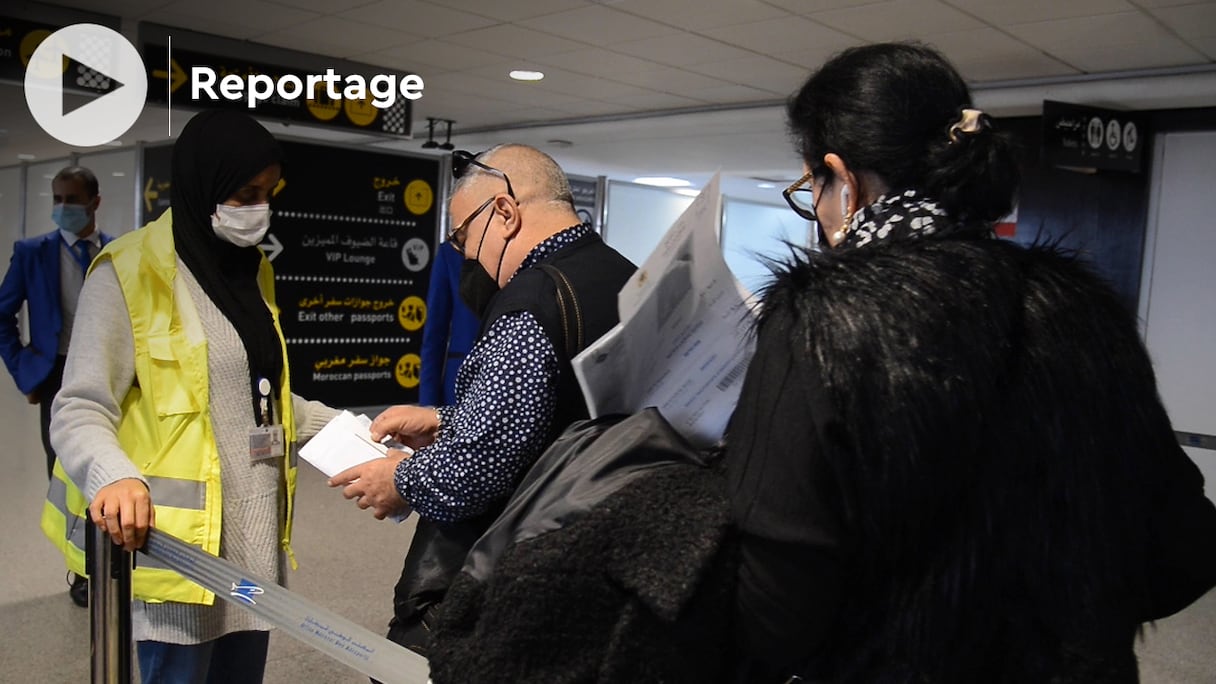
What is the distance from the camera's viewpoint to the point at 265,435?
1789 mm

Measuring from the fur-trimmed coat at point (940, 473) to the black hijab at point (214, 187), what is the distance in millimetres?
1197

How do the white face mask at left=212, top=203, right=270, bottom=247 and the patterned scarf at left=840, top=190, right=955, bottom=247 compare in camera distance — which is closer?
the patterned scarf at left=840, top=190, right=955, bottom=247

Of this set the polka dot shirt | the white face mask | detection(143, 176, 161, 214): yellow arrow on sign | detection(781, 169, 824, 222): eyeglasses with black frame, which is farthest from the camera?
detection(143, 176, 161, 214): yellow arrow on sign

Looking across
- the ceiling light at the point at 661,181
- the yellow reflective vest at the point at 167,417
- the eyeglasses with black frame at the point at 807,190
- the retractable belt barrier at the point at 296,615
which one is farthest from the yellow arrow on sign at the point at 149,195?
the ceiling light at the point at 661,181

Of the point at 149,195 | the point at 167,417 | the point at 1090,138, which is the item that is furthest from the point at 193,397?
the point at 1090,138

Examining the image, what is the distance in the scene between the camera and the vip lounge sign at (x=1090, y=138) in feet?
17.5

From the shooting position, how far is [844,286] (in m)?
0.89

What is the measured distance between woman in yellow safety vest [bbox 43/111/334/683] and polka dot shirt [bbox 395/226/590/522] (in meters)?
0.55

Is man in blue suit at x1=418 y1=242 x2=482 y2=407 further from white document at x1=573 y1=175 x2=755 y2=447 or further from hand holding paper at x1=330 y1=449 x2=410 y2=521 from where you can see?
white document at x1=573 y1=175 x2=755 y2=447

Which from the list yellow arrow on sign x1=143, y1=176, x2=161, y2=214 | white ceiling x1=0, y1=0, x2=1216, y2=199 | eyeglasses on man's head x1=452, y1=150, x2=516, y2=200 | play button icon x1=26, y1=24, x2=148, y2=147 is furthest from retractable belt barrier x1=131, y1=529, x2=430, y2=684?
yellow arrow on sign x1=143, y1=176, x2=161, y2=214

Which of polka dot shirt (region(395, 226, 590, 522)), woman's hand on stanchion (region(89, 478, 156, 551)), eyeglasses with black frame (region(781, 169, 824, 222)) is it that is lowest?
woman's hand on stanchion (region(89, 478, 156, 551))

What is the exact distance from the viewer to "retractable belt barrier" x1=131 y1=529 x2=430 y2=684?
133 centimetres

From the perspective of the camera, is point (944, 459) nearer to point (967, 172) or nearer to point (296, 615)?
point (967, 172)

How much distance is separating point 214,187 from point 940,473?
4.62 ft
